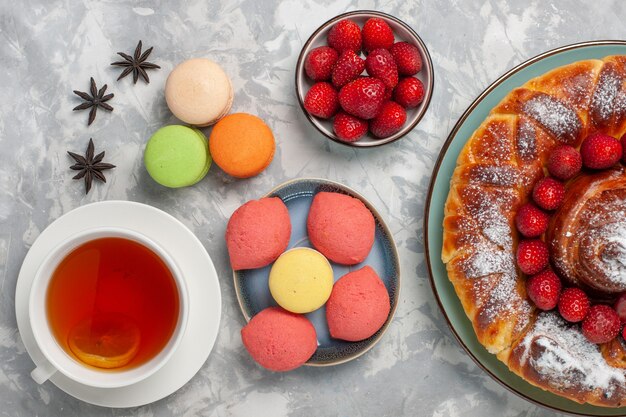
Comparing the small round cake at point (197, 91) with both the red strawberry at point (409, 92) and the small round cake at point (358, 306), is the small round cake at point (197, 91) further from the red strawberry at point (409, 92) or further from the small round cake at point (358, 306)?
the small round cake at point (358, 306)

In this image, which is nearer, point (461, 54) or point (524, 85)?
point (524, 85)

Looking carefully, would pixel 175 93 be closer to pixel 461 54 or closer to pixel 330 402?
pixel 461 54

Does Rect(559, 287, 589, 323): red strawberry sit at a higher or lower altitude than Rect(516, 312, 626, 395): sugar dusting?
higher

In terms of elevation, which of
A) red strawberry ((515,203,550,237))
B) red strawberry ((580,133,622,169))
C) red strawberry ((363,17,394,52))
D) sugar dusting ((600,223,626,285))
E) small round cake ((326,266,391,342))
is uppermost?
red strawberry ((580,133,622,169))

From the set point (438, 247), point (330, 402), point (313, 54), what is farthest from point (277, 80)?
point (330, 402)

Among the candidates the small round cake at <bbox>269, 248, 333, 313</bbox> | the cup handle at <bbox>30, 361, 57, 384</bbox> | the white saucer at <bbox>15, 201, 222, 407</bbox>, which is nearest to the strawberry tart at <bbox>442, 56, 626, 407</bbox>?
the small round cake at <bbox>269, 248, 333, 313</bbox>

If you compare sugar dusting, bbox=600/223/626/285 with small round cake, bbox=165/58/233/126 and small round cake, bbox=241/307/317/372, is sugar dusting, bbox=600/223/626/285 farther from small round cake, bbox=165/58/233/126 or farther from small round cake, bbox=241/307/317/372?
small round cake, bbox=165/58/233/126

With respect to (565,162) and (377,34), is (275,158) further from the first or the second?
(565,162)
